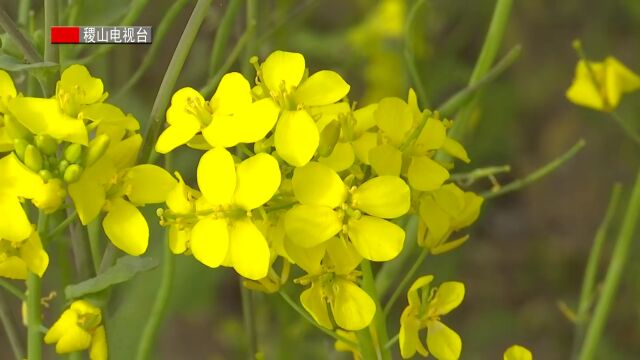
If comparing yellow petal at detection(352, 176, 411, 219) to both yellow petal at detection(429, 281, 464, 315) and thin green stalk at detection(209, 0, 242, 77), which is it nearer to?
yellow petal at detection(429, 281, 464, 315)

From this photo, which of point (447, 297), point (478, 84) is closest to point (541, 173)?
point (478, 84)

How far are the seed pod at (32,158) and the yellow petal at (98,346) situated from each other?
→ 0.40 feet

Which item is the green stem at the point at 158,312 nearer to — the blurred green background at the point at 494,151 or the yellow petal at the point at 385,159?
the yellow petal at the point at 385,159

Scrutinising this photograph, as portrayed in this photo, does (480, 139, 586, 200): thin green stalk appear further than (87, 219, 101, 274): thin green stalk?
Yes

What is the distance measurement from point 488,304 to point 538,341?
108mm

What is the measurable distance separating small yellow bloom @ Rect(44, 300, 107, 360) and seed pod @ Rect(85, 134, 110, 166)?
0.34ft

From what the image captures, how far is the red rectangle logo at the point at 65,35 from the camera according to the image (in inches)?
26.9

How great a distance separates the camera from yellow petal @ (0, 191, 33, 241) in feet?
1.88

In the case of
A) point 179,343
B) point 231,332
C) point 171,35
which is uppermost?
point 171,35

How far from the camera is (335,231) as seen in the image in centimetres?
57

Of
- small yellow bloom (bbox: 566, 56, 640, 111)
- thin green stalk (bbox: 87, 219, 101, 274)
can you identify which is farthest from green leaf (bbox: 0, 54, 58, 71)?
small yellow bloom (bbox: 566, 56, 640, 111)

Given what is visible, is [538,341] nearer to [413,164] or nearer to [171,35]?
[171,35]

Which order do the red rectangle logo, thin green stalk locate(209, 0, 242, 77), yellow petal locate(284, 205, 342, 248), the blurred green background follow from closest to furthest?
yellow petal locate(284, 205, 342, 248)
the red rectangle logo
thin green stalk locate(209, 0, 242, 77)
the blurred green background

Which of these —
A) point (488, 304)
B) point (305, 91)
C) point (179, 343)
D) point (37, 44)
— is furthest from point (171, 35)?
point (305, 91)
